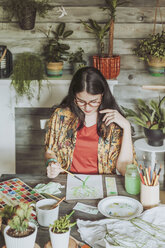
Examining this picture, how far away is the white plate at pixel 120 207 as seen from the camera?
61.8 inches

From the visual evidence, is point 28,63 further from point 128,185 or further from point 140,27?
point 128,185

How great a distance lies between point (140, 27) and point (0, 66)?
1.25 metres

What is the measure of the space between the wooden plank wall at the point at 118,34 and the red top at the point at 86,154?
110 centimetres

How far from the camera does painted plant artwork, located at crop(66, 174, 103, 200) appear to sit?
68.3 inches

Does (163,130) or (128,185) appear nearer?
(128,185)

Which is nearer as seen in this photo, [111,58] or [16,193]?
[16,193]

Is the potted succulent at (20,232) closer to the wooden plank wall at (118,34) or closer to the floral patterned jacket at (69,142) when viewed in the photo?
the floral patterned jacket at (69,142)

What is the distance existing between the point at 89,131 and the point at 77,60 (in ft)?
3.15

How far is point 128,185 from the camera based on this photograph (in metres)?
1.76

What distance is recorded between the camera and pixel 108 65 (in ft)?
9.53

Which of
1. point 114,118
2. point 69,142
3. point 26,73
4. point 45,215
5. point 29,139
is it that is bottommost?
point 29,139

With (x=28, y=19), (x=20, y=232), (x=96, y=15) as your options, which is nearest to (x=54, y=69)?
(x=28, y=19)

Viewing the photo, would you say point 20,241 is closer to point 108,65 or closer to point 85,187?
point 85,187

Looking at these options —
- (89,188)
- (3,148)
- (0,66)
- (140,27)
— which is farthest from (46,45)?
(89,188)
